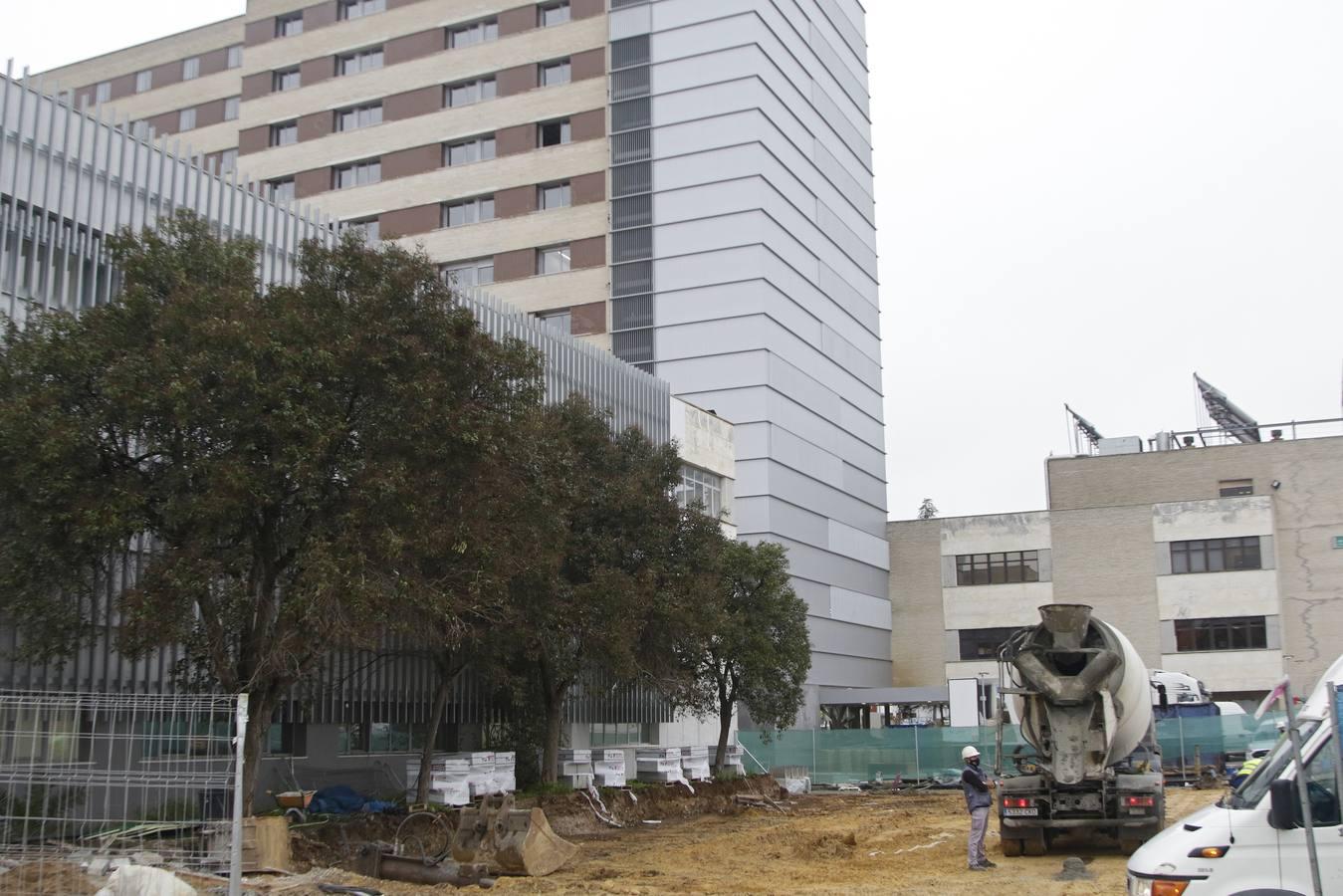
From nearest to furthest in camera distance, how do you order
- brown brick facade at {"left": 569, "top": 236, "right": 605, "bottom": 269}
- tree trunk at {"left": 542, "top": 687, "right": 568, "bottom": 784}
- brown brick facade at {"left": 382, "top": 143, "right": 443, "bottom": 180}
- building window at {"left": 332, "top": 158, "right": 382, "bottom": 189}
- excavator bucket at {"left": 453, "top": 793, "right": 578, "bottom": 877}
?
excavator bucket at {"left": 453, "top": 793, "right": 578, "bottom": 877}
tree trunk at {"left": 542, "top": 687, "right": 568, "bottom": 784}
brown brick facade at {"left": 569, "top": 236, "right": 605, "bottom": 269}
brown brick facade at {"left": 382, "top": 143, "right": 443, "bottom": 180}
building window at {"left": 332, "top": 158, "right": 382, "bottom": 189}

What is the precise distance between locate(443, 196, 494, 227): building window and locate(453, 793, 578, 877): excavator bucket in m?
44.5

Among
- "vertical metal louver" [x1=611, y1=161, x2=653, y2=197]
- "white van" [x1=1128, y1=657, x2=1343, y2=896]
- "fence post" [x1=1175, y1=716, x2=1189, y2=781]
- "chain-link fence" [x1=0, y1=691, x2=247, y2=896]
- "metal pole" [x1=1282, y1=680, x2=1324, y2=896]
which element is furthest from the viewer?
"vertical metal louver" [x1=611, y1=161, x2=653, y2=197]

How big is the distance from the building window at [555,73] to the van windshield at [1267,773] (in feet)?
182

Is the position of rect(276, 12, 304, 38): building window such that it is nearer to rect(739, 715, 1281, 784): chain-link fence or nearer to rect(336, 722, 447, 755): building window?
rect(739, 715, 1281, 784): chain-link fence

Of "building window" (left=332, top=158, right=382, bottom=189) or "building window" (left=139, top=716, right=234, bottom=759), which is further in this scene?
"building window" (left=332, top=158, right=382, bottom=189)

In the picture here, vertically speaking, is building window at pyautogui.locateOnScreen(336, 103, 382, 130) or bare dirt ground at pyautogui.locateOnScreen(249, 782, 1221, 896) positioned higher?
building window at pyautogui.locateOnScreen(336, 103, 382, 130)

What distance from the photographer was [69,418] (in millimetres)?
16906

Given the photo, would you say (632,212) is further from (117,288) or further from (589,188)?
(117,288)

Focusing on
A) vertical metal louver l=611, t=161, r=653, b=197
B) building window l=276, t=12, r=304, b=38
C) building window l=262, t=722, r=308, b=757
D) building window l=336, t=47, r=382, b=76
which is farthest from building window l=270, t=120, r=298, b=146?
building window l=262, t=722, r=308, b=757

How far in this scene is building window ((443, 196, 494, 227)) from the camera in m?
60.9

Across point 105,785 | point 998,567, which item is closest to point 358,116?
point 998,567

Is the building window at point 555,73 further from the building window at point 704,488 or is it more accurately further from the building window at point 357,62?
the building window at point 704,488

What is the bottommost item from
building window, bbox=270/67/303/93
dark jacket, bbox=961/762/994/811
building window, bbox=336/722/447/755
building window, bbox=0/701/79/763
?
dark jacket, bbox=961/762/994/811

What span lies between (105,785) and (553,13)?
53.7 m
